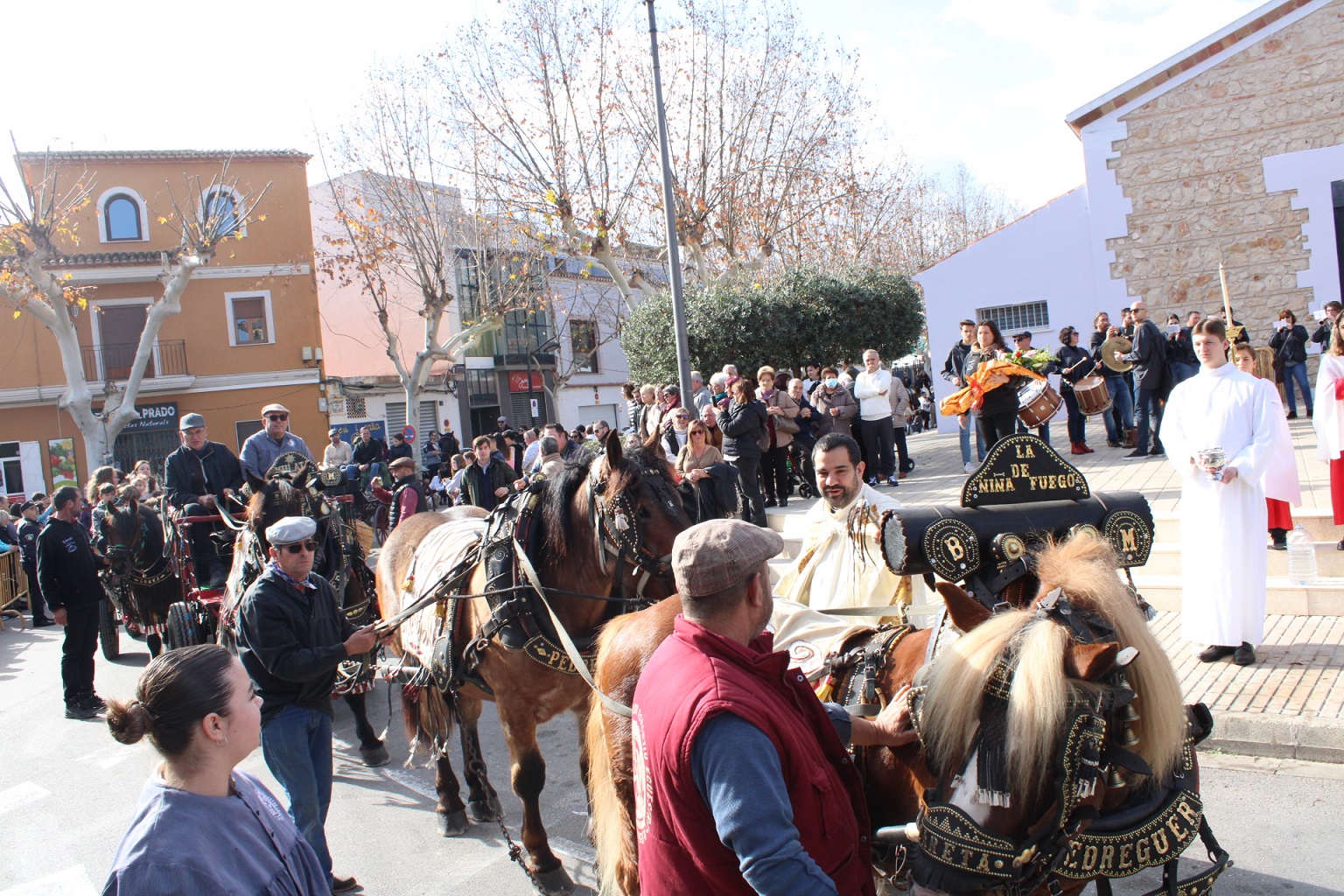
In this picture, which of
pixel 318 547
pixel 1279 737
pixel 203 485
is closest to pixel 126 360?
pixel 203 485

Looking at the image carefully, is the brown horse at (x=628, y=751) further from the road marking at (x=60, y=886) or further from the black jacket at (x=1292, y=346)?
the black jacket at (x=1292, y=346)

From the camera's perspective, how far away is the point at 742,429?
1085cm

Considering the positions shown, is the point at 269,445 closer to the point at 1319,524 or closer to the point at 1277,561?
the point at 1277,561

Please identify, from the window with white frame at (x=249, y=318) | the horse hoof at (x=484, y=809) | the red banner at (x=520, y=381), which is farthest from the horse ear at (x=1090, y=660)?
the red banner at (x=520, y=381)

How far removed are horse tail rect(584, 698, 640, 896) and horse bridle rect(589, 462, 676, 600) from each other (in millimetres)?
898

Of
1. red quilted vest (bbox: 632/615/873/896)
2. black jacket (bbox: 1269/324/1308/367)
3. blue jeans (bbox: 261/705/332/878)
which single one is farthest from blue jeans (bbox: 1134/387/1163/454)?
red quilted vest (bbox: 632/615/873/896)

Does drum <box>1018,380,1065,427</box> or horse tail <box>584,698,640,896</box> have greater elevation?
drum <box>1018,380,1065,427</box>

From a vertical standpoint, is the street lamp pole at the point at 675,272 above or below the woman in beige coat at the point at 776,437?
above

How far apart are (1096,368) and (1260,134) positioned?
736 centimetres

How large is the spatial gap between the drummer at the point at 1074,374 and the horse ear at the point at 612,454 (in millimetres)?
9389

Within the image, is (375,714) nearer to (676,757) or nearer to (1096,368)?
(676,757)

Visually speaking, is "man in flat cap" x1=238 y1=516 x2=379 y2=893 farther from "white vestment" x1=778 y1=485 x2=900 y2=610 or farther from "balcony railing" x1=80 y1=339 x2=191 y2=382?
"balcony railing" x1=80 y1=339 x2=191 y2=382

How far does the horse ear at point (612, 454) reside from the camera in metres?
4.19

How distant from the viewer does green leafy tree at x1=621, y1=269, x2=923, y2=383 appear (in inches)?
739
